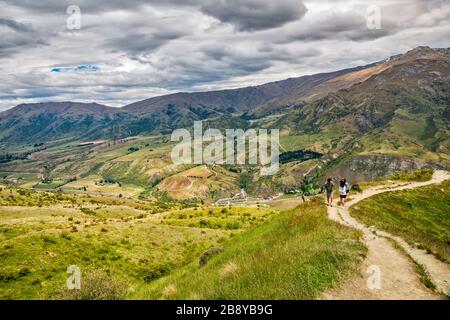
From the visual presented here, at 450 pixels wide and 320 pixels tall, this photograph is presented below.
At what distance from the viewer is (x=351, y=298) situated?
1703cm

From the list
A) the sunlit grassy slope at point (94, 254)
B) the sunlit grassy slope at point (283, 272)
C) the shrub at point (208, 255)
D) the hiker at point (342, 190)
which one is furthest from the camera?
the hiker at point (342, 190)

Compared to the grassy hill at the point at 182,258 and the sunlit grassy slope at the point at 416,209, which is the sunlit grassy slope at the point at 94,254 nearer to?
the grassy hill at the point at 182,258

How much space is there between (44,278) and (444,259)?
117 ft

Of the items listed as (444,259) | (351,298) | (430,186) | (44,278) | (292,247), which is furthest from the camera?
(430,186)

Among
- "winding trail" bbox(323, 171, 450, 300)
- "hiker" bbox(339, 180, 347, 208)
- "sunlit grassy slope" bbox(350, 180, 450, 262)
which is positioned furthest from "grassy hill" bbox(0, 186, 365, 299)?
"sunlit grassy slope" bbox(350, 180, 450, 262)

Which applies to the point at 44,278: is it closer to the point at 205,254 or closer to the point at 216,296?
the point at 205,254

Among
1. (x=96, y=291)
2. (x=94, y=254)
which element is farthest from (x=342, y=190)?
(x=96, y=291)

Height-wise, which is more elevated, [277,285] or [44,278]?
[277,285]

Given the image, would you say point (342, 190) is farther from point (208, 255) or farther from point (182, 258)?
point (208, 255)

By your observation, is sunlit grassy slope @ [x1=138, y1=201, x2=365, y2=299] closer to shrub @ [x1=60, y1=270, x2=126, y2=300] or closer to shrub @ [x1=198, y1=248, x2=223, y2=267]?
shrub @ [x1=60, y1=270, x2=126, y2=300]

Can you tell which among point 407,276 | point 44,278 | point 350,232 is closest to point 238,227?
point 44,278

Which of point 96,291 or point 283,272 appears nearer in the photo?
point 283,272

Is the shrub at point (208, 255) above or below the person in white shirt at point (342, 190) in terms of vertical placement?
below

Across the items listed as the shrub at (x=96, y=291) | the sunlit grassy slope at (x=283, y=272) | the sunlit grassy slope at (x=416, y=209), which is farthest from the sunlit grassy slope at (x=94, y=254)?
the sunlit grassy slope at (x=416, y=209)
